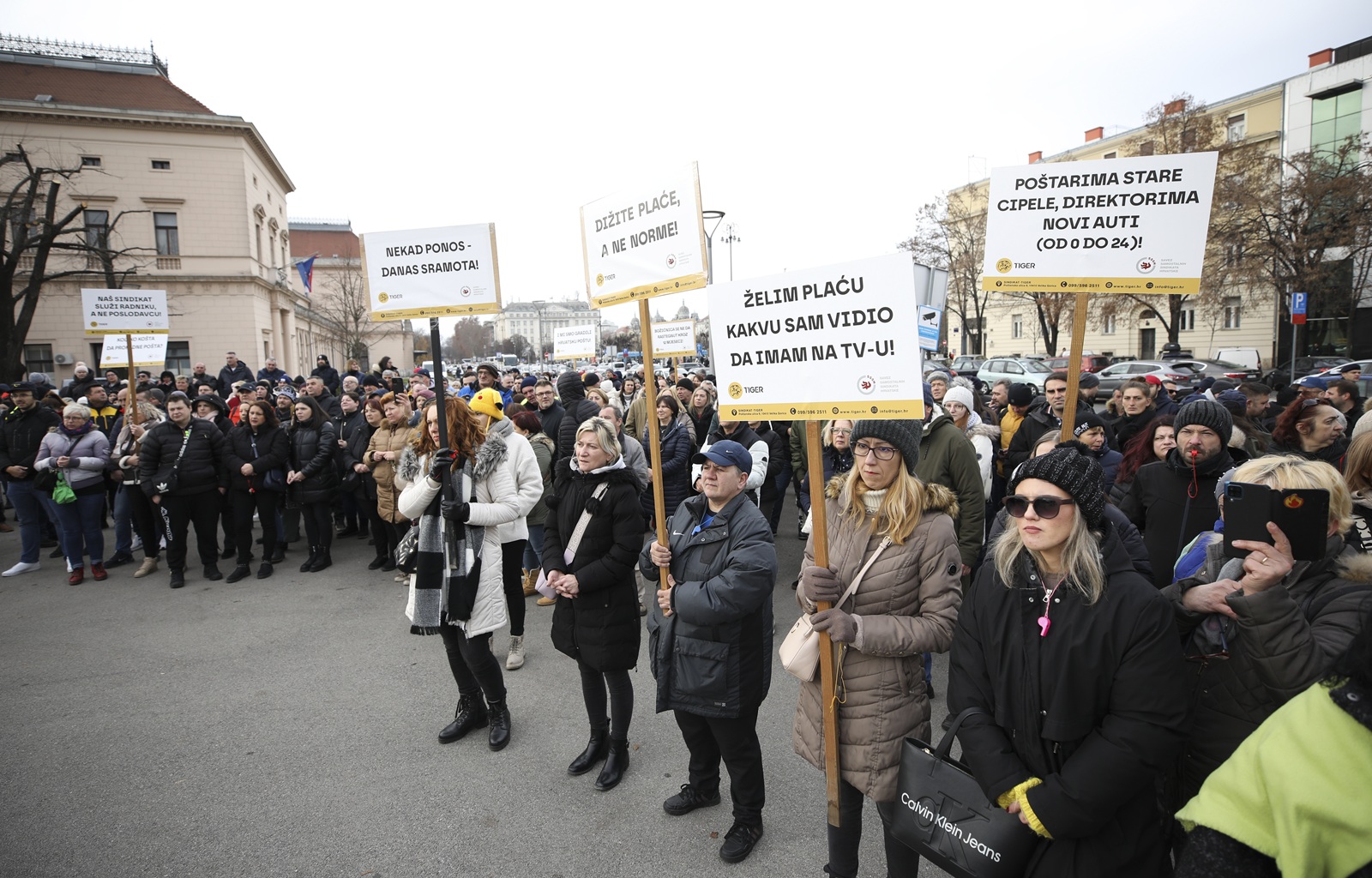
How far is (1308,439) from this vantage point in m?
4.34

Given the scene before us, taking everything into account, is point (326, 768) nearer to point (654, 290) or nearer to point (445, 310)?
point (445, 310)

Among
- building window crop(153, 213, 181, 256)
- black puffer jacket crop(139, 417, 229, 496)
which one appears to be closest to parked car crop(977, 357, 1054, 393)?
black puffer jacket crop(139, 417, 229, 496)

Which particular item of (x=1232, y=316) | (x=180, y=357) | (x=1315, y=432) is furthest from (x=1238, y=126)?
(x=180, y=357)

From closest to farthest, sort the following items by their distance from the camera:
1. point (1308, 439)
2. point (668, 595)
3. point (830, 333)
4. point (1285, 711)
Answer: point (1285, 711) → point (830, 333) → point (668, 595) → point (1308, 439)

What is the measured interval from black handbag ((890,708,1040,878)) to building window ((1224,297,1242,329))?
4927 cm

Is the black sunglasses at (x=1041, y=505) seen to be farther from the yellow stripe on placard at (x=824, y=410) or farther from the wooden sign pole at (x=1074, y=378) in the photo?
the wooden sign pole at (x=1074, y=378)

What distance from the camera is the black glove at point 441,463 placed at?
411 cm

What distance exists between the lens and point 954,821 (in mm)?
2205

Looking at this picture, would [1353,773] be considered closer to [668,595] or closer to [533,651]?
[668,595]

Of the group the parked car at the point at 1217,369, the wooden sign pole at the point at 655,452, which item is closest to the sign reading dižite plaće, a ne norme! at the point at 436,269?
the wooden sign pole at the point at 655,452

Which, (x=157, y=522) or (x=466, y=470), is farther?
(x=157, y=522)

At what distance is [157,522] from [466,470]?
6592mm

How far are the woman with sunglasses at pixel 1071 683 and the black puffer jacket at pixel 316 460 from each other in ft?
25.4

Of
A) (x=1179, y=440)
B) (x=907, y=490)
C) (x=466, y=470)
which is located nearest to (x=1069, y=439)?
(x=1179, y=440)
